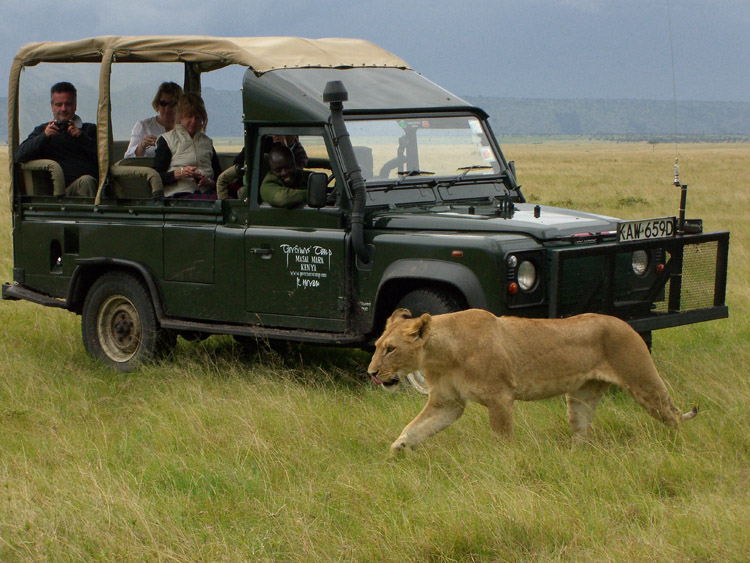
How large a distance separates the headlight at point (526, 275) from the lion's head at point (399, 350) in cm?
117

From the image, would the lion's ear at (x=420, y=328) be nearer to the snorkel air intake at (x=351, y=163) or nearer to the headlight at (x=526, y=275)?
the headlight at (x=526, y=275)

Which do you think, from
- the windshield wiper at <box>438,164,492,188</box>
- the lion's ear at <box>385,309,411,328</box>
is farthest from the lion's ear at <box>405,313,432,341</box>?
the windshield wiper at <box>438,164,492,188</box>

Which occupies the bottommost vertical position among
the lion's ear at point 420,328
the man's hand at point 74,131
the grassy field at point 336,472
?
the grassy field at point 336,472

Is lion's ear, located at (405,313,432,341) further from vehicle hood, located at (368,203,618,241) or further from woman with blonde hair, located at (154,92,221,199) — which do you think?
woman with blonde hair, located at (154,92,221,199)

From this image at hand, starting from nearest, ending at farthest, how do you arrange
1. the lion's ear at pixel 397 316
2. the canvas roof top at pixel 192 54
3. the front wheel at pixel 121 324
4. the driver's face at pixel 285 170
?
1. the lion's ear at pixel 397 316
2. the driver's face at pixel 285 170
3. the canvas roof top at pixel 192 54
4. the front wheel at pixel 121 324

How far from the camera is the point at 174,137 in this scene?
818cm

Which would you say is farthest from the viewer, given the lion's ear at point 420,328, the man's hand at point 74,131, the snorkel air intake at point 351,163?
the man's hand at point 74,131

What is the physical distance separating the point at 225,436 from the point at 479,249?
1788 millimetres

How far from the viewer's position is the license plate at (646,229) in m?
6.22

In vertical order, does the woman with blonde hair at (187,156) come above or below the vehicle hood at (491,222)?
above

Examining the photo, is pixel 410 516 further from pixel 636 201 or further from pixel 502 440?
pixel 636 201

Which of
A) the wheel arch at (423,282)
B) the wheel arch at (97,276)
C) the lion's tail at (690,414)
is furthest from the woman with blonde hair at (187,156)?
the lion's tail at (690,414)

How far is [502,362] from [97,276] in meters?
4.28

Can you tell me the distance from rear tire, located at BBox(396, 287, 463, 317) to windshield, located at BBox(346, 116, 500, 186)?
3.06 ft
